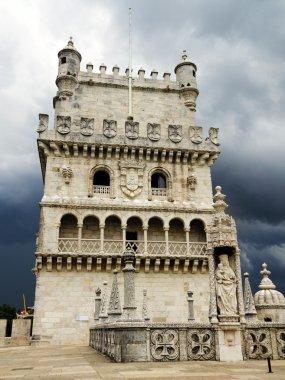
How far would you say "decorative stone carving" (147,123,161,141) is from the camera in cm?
3154

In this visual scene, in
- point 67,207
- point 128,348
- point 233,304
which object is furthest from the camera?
point 67,207

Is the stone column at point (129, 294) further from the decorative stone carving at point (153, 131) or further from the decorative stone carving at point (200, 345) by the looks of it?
the decorative stone carving at point (153, 131)

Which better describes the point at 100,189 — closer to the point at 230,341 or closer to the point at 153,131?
the point at 153,131

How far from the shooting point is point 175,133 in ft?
105

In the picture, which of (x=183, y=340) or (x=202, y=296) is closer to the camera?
(x=183, y=340)

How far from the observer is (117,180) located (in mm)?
30266

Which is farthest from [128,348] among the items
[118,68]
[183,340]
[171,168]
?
[118,68]

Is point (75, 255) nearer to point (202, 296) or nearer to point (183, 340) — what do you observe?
point (202, 296)

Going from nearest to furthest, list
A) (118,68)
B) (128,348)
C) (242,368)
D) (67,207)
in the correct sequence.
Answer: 1. (242,368)
2. (128,348)
3. (67,207)
4. (118,68)

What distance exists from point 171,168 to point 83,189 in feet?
23.9

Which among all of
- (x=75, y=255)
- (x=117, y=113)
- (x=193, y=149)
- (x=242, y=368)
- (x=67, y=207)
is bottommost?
(x=242, y=368)

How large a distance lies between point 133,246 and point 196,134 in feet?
35.4

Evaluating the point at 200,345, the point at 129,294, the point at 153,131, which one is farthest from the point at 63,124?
the point at 200,345

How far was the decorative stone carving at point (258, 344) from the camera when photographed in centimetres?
1230
